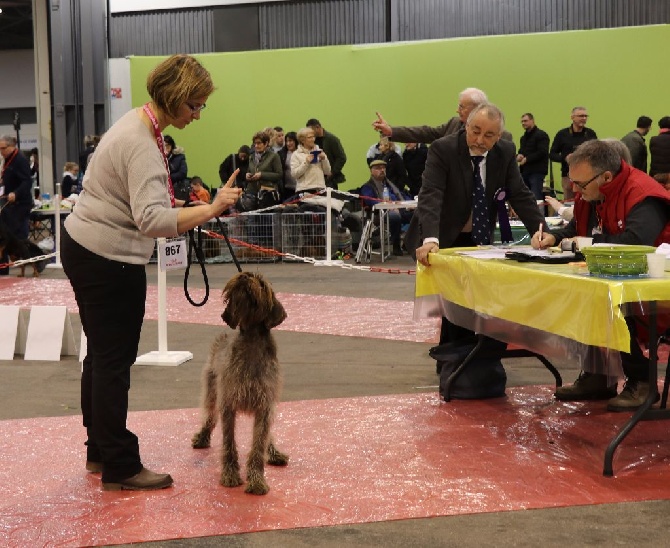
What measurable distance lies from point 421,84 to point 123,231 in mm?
13290

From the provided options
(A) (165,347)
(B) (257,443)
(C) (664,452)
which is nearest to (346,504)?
(B) (257,443)

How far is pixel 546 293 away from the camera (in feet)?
12.0

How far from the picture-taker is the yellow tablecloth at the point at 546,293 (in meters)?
3.27

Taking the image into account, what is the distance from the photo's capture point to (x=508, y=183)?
5.09 m

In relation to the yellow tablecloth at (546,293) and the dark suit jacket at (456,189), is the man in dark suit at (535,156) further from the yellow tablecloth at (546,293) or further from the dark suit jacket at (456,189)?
the yellow tablecloth at (546,293)

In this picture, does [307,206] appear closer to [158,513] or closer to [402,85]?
[402,85]

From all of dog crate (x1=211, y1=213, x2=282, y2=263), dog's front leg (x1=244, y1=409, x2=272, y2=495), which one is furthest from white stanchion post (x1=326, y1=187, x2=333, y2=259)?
dog's front leg (x1=244, y1=409, x2=272, y2=495)

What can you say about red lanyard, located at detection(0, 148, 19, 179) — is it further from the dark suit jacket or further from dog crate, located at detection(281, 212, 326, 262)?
the dark suit jacket

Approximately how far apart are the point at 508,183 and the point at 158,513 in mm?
2658

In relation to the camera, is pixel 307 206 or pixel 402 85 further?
pixel 402 85

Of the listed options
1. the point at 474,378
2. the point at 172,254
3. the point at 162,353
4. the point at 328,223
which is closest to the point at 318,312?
the point at 162,353

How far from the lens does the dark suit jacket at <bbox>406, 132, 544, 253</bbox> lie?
4953mm

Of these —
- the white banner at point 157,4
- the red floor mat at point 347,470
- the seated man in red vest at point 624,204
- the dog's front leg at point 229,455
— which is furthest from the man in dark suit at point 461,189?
the white banner at point 157,4

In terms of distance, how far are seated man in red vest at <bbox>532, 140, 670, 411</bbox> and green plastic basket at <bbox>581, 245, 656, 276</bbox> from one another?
0.54 metres
